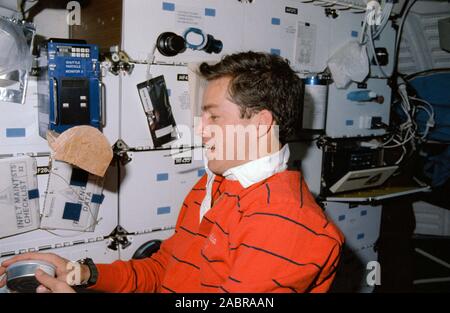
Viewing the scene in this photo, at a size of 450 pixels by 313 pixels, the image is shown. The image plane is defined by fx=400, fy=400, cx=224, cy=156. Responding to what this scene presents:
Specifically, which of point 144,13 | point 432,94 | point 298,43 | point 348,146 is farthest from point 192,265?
point 432,94

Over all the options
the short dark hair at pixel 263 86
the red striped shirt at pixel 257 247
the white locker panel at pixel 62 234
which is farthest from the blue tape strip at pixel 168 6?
the red striped shirt at pixel 257 247

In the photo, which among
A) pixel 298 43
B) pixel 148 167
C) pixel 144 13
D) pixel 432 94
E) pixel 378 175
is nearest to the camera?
pixel 144 13

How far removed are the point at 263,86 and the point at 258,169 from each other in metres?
0.31

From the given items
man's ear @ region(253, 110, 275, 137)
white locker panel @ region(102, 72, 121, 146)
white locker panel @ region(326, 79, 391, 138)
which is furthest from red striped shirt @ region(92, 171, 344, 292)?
white locker panel @ region(326, 79, 391, 138)

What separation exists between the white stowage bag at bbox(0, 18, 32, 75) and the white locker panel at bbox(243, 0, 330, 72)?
1.14 metres

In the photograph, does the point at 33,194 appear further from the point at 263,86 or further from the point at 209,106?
the point at 263,86

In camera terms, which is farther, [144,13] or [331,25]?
[331,25]

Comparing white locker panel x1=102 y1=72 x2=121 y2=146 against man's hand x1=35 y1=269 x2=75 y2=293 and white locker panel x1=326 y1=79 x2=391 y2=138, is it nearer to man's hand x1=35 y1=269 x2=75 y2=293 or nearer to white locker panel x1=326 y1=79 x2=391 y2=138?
man's hand x1=35 y1=269 x2=75 y2=293

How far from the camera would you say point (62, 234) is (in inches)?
73.8

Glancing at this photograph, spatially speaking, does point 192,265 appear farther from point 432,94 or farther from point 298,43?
point 432,94

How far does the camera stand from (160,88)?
2.01 metres

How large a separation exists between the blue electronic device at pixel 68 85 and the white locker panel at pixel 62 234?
0.25 meters

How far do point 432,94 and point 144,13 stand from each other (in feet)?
8.26

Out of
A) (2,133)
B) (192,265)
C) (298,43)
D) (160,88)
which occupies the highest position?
(298,43)
